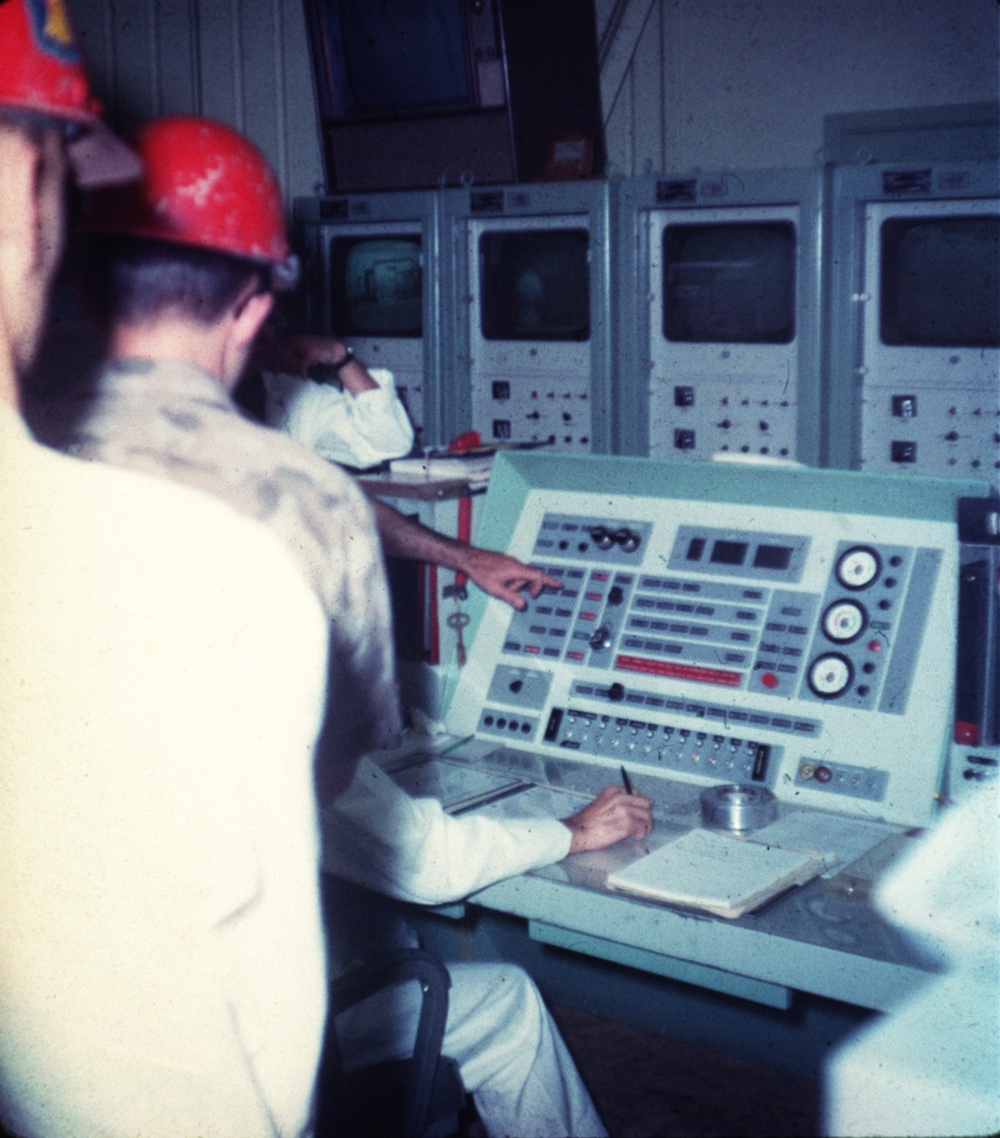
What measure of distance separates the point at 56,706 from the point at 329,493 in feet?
0.76

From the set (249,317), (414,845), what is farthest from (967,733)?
(249,317)

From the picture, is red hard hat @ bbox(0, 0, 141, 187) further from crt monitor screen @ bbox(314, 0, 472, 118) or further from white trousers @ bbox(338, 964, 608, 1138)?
crt monitor screen @ bbox(314, 0, 472, 118)

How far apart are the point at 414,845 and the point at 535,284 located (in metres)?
2.41

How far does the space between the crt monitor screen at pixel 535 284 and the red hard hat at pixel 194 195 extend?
271 cm

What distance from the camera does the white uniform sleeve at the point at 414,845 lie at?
1574 millimetres

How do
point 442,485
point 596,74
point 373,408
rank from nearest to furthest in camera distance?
point 442,485 → point 373,408 → point 596,74

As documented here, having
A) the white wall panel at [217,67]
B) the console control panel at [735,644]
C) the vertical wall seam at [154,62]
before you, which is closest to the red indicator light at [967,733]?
the console control panel at [735,644]

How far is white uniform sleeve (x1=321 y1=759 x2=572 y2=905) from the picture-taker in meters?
1.57

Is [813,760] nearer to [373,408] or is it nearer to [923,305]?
[373,408]

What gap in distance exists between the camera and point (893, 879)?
160 cm

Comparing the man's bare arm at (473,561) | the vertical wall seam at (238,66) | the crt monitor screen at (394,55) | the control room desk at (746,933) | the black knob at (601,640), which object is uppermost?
the vertical wall seam at (238,66)

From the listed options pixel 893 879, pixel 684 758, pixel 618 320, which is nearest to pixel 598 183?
pixel 618 320

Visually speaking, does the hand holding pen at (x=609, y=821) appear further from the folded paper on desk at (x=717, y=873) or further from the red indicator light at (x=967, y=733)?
the red indicator light at (x=967, y=733)

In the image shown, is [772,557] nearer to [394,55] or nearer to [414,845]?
[414,845]
